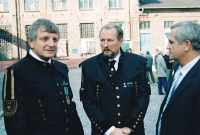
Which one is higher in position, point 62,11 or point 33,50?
point 62,11

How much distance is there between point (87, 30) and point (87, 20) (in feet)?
3.45

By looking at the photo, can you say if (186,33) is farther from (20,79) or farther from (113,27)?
(20,79)

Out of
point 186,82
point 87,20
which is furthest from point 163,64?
point 87,20

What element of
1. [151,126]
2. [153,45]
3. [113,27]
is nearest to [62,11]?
[153,45]

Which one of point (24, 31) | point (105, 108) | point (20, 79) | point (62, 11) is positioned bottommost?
point (105, 108)

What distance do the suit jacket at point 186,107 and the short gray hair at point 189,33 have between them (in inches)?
8.3

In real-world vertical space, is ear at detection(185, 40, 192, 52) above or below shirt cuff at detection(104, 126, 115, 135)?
above

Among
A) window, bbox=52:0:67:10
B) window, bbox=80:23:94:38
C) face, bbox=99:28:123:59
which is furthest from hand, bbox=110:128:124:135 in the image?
window, bbox=52:0:67:10

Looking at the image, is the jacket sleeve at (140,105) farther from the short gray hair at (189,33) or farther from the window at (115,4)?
the window at (115,4)

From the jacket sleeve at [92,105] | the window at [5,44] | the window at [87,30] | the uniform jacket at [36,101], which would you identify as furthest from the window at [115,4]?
the uniform jacket at [36,101]

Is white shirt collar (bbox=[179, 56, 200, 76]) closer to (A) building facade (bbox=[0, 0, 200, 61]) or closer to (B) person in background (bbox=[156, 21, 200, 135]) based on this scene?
(B) person in background (bbox=[156, 21, 200, 135])

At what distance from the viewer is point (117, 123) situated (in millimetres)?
3039

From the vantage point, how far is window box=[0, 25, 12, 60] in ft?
79.5

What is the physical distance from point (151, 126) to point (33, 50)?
4.40 m
